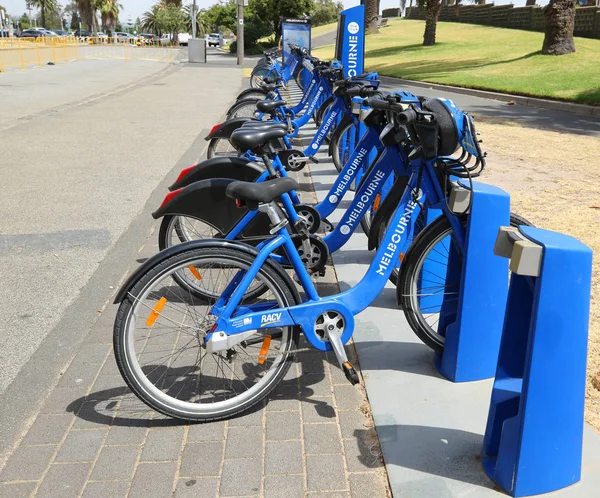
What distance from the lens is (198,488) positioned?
246cm

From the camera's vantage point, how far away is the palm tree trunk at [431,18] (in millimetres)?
30359

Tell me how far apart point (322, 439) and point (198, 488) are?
1.97 feet

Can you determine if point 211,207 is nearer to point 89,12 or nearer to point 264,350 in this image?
point 264,350

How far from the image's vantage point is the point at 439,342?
328 centimetres

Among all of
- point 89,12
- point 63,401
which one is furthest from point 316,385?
point 89,12

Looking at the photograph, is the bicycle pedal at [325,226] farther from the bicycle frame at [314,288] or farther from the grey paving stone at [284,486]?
the grey paving stone at [284,486]

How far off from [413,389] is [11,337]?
2389 millimetres

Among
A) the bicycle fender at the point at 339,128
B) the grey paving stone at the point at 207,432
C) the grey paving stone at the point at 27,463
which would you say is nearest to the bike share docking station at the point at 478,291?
the grey paving stone at the point at 207,432

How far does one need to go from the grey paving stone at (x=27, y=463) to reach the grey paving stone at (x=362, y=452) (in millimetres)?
1283

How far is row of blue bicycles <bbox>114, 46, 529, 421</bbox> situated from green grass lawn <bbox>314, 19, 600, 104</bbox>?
1222 cm

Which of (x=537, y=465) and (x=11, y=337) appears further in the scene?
(x=11, y=337)

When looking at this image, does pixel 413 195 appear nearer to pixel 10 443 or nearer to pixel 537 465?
pixel 537 465

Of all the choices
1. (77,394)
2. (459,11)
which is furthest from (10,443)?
(459,11)

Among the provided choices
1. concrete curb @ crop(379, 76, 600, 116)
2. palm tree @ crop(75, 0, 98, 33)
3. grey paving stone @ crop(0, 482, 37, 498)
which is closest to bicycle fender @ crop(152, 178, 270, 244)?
grey paving stone @ crop(0, 482, 37, 498)
